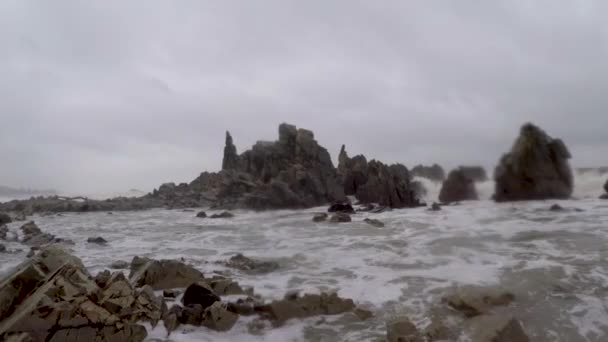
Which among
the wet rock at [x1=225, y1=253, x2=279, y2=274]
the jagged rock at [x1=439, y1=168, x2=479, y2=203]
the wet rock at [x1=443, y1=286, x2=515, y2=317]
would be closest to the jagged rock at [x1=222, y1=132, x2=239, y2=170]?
the jagged rock at [x1=439, y1=168, x2=479, y2=203]

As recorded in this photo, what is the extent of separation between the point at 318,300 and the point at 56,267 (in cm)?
364

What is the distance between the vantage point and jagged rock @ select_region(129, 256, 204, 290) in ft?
24.3

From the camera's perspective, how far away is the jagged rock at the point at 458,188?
28.7 meters

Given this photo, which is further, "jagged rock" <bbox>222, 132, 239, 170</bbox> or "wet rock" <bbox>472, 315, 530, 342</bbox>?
"jagged rock" <bbox>222, 132, 239, 170</bbox>

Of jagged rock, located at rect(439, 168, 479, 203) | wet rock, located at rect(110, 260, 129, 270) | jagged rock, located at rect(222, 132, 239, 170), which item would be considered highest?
jagged rock, located at rect(222, 132, 239, 170)

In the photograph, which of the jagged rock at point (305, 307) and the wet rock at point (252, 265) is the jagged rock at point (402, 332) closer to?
the jagged rock at point (305, 307)

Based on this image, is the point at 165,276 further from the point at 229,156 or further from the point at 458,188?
the point at 229,156

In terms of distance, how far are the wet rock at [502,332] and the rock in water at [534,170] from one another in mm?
20899

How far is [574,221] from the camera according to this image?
13.4 m

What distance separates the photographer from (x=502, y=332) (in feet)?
16.1

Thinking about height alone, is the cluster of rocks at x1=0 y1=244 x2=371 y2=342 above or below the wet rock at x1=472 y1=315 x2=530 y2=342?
above

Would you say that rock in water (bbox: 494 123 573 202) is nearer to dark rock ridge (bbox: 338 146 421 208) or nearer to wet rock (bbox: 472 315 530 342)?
dark rock ridge (bbox: 338 146 421 208)

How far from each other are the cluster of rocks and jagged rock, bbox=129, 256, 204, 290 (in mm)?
17

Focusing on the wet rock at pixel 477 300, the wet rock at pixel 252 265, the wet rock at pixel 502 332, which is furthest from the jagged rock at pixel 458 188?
the wet rock at pixel 502 332
